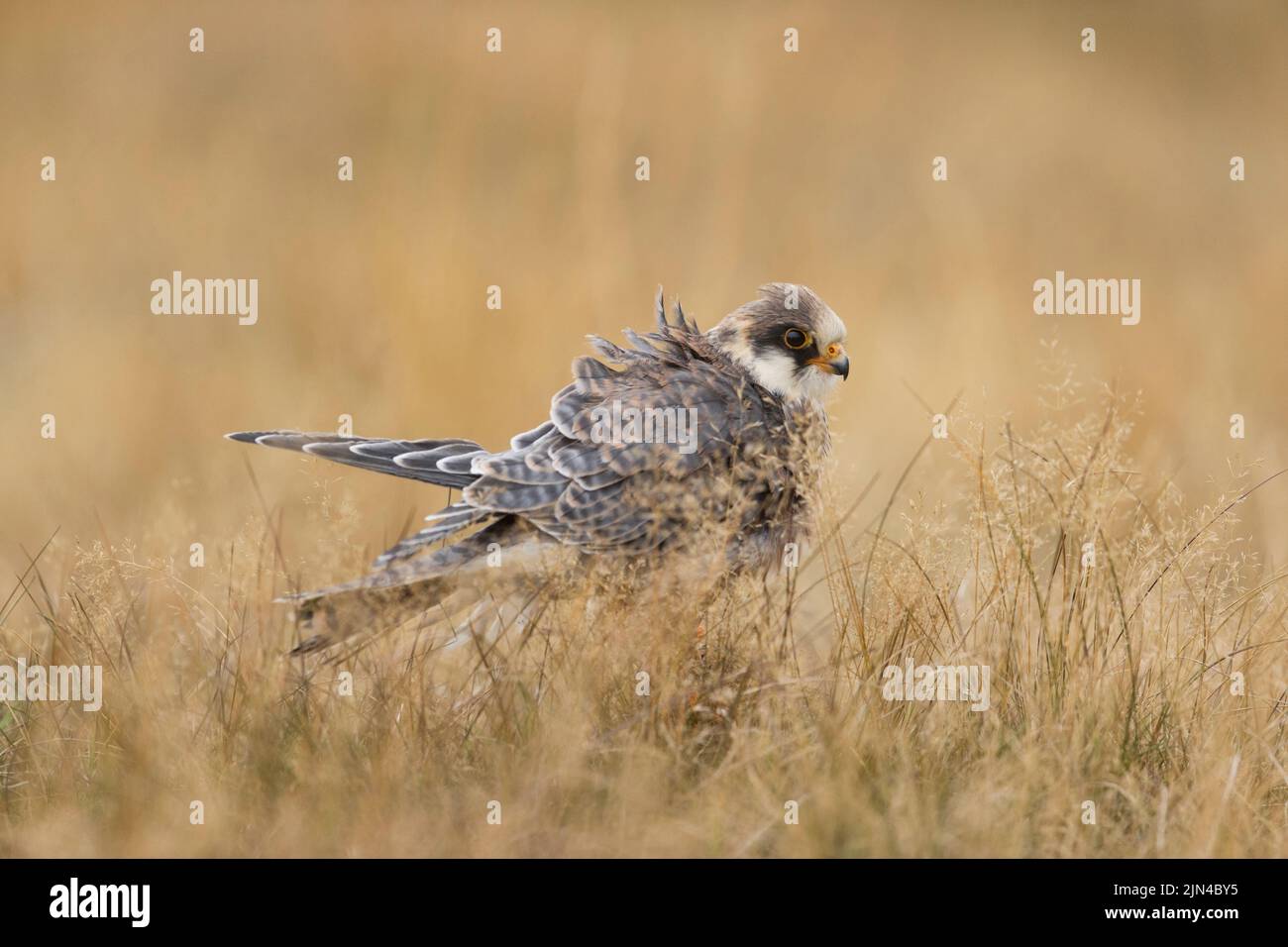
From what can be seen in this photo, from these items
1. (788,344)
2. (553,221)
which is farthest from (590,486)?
(553,221)

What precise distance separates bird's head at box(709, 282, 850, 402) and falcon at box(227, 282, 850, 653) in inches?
6.5

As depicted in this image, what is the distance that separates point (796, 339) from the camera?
4.70m

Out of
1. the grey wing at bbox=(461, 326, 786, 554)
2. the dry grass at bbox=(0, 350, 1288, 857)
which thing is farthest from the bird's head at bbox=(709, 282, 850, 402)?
the dry grass at bbox=(0, 350, 1288, 857)

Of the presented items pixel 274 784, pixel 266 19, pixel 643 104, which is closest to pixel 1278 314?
pixel 643 104

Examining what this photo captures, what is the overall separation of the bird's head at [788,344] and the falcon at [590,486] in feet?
0.54

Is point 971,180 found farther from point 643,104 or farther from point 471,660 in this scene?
point 471,660

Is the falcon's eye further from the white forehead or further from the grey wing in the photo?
the grey wing

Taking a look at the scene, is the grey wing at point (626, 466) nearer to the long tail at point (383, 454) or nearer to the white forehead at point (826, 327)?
the long tail at point (383, 454)

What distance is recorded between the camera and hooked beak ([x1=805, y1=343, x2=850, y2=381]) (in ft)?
15.4

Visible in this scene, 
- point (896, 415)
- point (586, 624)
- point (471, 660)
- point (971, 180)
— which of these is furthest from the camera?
point (971, 180)

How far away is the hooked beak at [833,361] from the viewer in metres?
4.68

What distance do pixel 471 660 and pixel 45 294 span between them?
771 centimetres

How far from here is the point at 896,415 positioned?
854 centimetres

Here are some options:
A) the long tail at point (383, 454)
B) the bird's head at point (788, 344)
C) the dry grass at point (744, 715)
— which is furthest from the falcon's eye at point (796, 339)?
the long tail at point (383, 454)
